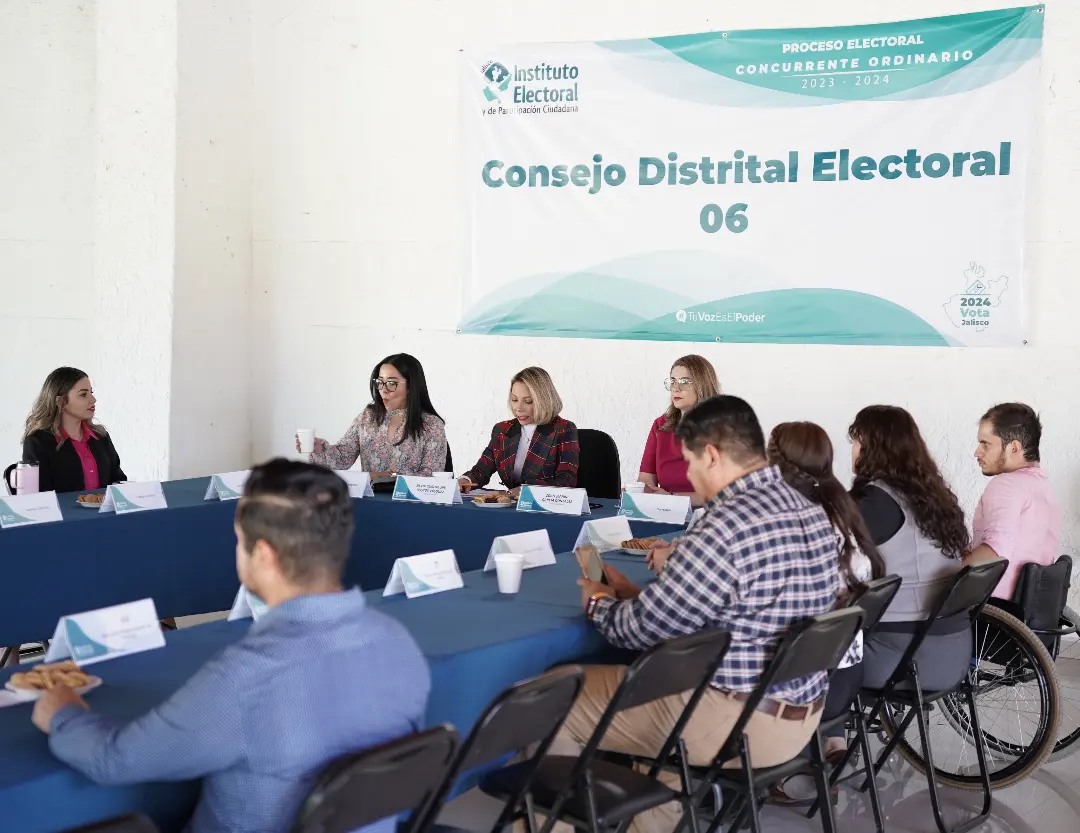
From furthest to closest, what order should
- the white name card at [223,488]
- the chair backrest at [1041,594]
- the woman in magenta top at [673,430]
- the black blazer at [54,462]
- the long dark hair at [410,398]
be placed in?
the long dark hair at [410,398] < the woman in magenta top at [673,430] < the black blazer at [54,462] < the white name card at [223,488] < the chair backrest at [1041,594]

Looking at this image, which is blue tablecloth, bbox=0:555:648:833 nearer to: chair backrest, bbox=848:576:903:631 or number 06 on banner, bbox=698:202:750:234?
chair backrest, bbox=848:576:903:631

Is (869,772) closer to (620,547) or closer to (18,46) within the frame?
(620,547)

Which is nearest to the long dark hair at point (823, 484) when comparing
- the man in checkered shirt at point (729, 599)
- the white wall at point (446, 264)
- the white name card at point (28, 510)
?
Answer: the man in checkered shirt at point (729, 599)

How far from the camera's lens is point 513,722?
→ 1.87 meters

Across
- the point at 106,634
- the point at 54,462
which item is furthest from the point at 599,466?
the point at 106,634

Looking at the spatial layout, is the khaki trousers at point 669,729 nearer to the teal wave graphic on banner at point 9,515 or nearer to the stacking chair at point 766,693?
the stacking chair at point 766,693

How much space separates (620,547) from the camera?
11.3 feet

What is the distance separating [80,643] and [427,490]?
2230 millimetres

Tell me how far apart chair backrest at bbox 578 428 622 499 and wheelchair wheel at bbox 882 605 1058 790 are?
1.49 meters

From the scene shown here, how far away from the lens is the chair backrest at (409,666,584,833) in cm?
181

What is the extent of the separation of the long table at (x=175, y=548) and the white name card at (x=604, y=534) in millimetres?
381

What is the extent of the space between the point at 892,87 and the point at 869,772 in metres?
3.12

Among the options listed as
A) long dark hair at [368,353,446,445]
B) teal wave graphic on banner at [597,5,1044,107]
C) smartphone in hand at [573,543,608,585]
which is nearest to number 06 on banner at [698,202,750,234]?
teal wave graphic on banner at [597,5,1044,107]

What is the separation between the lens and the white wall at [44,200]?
645 centimetres
